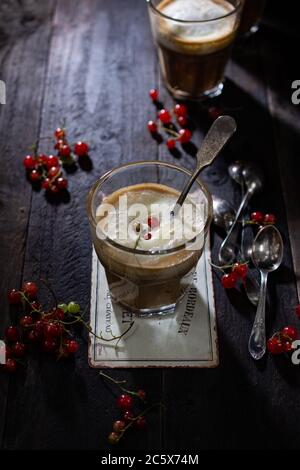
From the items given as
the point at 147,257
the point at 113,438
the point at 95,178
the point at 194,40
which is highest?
the point at 194,40

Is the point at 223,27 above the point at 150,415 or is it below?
above

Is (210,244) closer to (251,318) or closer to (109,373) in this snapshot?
(251,318)

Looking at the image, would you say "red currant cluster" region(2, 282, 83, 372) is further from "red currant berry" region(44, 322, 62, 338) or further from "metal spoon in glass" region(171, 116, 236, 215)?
"metal spoon in glass" region(171, 116, 236, 215)

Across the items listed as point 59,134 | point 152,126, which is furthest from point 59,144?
point 152,126

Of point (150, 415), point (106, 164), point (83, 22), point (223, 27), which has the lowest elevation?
point (150, 415)

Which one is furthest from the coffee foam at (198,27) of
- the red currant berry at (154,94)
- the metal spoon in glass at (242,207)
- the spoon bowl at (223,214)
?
the spoon bowl at (223,214)

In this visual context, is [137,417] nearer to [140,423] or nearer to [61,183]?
[140,423]

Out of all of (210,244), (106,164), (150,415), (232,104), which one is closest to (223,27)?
(232,104)
